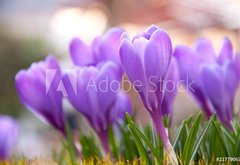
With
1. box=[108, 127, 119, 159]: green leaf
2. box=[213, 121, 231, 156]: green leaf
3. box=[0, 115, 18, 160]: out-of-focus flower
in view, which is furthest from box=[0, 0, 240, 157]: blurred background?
box=[213, 121, 231, 156]: green leaf

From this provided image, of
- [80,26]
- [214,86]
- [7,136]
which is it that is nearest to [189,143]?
[214,86]

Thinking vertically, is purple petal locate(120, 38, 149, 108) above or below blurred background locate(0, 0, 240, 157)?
above

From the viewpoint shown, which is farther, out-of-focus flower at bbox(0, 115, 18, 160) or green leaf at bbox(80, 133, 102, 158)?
out-of-focus flower at bbox(0, 115, 18, 160)

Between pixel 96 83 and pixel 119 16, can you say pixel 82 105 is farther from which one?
pixel 119 16

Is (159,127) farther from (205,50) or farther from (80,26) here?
(80,26)

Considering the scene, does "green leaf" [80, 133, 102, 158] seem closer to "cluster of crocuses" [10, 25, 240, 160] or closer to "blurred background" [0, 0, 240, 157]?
"cluster of crocuses" [10, 25, 240, 160]

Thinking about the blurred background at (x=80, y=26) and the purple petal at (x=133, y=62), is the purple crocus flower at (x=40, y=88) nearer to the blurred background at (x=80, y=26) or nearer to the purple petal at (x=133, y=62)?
the purple petal at (x=133, y=62)
